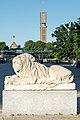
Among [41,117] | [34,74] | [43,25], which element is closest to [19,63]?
[34,74]

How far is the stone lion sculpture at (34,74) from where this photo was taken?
8820 millimetres

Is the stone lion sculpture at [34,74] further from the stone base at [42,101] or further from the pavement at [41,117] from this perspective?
the pavement at [41,117]

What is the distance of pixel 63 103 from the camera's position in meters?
8.64

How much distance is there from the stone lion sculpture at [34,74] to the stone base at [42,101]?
0.33 meters

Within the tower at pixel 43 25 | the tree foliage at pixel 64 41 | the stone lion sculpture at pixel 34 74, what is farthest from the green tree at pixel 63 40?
the tower at pixel 43 25

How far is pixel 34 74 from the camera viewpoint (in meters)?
8.94

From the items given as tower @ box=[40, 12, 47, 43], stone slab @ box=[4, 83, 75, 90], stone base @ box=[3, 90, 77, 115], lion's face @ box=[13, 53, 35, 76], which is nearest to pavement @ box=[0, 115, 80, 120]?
stone base @ box=[3, 90, 77, 115]

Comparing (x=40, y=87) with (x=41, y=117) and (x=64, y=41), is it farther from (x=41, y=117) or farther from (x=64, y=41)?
(x=64, y=41)

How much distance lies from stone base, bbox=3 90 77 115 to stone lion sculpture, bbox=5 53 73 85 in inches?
13.1

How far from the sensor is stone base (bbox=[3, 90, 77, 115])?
8.62 meters

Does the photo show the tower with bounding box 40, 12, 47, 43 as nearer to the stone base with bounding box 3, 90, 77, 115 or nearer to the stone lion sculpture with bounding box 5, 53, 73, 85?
the stone lion sculpture with bounding box 5, 53, 73, 85

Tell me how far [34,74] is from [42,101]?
2.54 feet

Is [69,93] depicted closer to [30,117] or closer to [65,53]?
[30,117]

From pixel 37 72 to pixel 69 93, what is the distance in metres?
1.05
